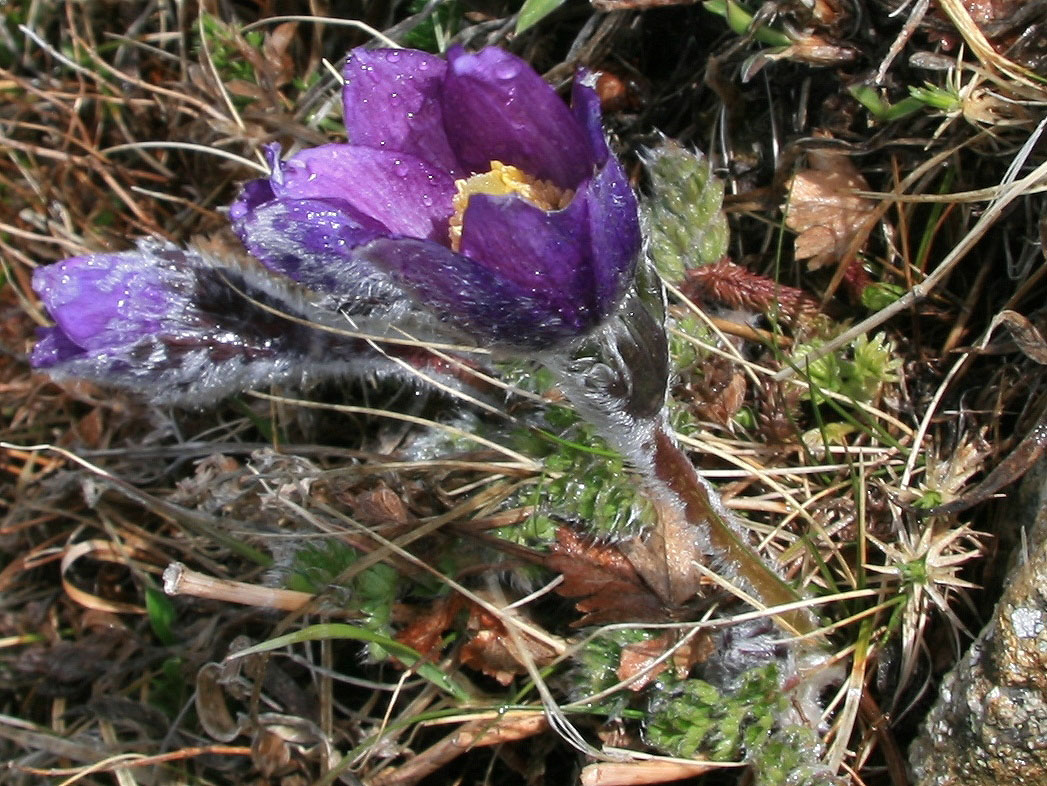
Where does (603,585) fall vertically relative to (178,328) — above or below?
below

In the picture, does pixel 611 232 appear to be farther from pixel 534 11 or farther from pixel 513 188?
pixel 534 11

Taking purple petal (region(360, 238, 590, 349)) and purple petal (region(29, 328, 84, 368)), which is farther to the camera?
purple petal (region(29, 328, 84, 368))

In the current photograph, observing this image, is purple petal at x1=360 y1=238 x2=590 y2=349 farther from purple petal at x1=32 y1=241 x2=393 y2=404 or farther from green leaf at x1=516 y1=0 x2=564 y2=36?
green leaf at x1=516 y1=0 x2=564 y2=36

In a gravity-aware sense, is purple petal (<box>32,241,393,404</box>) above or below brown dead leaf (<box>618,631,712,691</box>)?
above

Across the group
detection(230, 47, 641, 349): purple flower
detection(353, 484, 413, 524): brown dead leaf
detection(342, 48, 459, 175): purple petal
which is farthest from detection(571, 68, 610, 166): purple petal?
detection(353, 484, 413, 524): brown dead leaf

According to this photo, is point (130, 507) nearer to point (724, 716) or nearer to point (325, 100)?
point (325, 100)

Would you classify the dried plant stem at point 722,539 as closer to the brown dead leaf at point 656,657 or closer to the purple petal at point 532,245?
the brown dead leaf at point 656,657

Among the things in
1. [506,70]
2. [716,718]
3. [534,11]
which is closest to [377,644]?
[716,718]
